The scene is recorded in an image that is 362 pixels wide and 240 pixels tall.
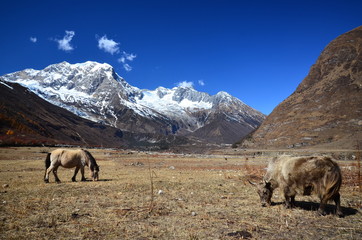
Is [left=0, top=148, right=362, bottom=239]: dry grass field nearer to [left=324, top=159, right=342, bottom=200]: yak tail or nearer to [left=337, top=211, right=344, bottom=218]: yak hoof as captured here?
[left=337, top=211, right=344, bottom=218]: yak hoof

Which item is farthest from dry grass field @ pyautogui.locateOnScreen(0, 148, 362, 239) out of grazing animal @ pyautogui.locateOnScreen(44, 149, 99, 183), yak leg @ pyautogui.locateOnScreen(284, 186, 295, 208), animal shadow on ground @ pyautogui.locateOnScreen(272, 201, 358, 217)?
grazing animal @ pyautogui.locateOnScreen(44, 149, 99, 183)

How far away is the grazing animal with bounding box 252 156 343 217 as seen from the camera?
365 inches

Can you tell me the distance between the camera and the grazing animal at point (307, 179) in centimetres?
927

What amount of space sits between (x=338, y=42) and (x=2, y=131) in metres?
169

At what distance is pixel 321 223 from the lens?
8.45 meters

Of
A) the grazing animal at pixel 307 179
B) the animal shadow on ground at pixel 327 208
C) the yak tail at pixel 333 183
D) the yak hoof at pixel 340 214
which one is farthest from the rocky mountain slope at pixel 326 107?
the yak tail at pixel 333 183

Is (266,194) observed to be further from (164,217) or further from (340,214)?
(164,217)

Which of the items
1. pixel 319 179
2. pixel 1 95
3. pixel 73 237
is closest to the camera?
pixel 73 237

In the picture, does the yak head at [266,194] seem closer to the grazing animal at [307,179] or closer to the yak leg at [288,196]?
the grazing animal at [307,179]

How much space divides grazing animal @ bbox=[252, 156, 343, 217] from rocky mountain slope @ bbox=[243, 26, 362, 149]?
75.6 meters

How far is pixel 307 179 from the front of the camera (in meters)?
9.75

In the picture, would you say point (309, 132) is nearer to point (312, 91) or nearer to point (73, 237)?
point (312, 91)

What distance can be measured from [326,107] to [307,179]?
11087cm

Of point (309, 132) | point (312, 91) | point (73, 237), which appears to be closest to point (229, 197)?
point (73, 237)
